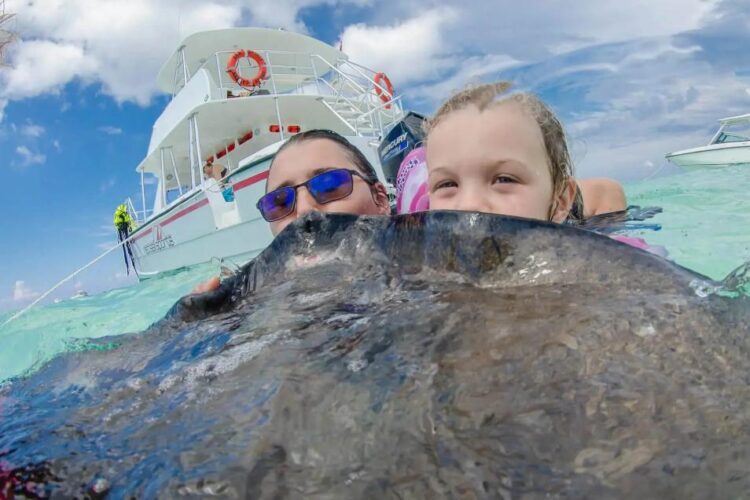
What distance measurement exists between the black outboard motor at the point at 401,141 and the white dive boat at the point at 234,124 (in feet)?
12.2

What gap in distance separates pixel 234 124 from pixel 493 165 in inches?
478

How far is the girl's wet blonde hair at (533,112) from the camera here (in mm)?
2543

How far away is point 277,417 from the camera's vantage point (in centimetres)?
82

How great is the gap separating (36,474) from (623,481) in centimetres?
93

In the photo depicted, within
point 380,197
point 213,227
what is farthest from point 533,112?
point 213,227

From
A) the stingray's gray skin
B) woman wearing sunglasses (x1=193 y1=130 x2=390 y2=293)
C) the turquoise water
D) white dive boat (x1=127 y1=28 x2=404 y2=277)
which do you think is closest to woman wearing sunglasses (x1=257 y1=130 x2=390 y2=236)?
woman wearing sunglasses (x1=193 y1=130 x2=390 y2=293)

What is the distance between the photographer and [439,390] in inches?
32.5

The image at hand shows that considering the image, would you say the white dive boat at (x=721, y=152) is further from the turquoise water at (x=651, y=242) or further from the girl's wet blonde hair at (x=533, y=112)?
the girl's wet blonde hair at (x=533, y=112)

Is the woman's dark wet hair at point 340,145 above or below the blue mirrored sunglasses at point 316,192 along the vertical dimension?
above

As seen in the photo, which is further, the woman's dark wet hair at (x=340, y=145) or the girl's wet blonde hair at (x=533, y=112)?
the woman's dark wet hair at (x=340, y=145)

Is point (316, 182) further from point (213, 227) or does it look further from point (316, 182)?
point (213, 227)

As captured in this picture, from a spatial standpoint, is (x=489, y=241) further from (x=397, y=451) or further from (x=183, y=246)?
(x=183, y=246)

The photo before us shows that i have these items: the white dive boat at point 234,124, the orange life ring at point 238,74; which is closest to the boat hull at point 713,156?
the white dive boat at point 234,124

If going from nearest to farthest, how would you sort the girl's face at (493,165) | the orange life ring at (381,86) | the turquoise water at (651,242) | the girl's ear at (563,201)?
the girl's face at (493,165) < the girl's ear at (563,201) < the turquoise water at (651,242) < the orange life ring at (381,86)
